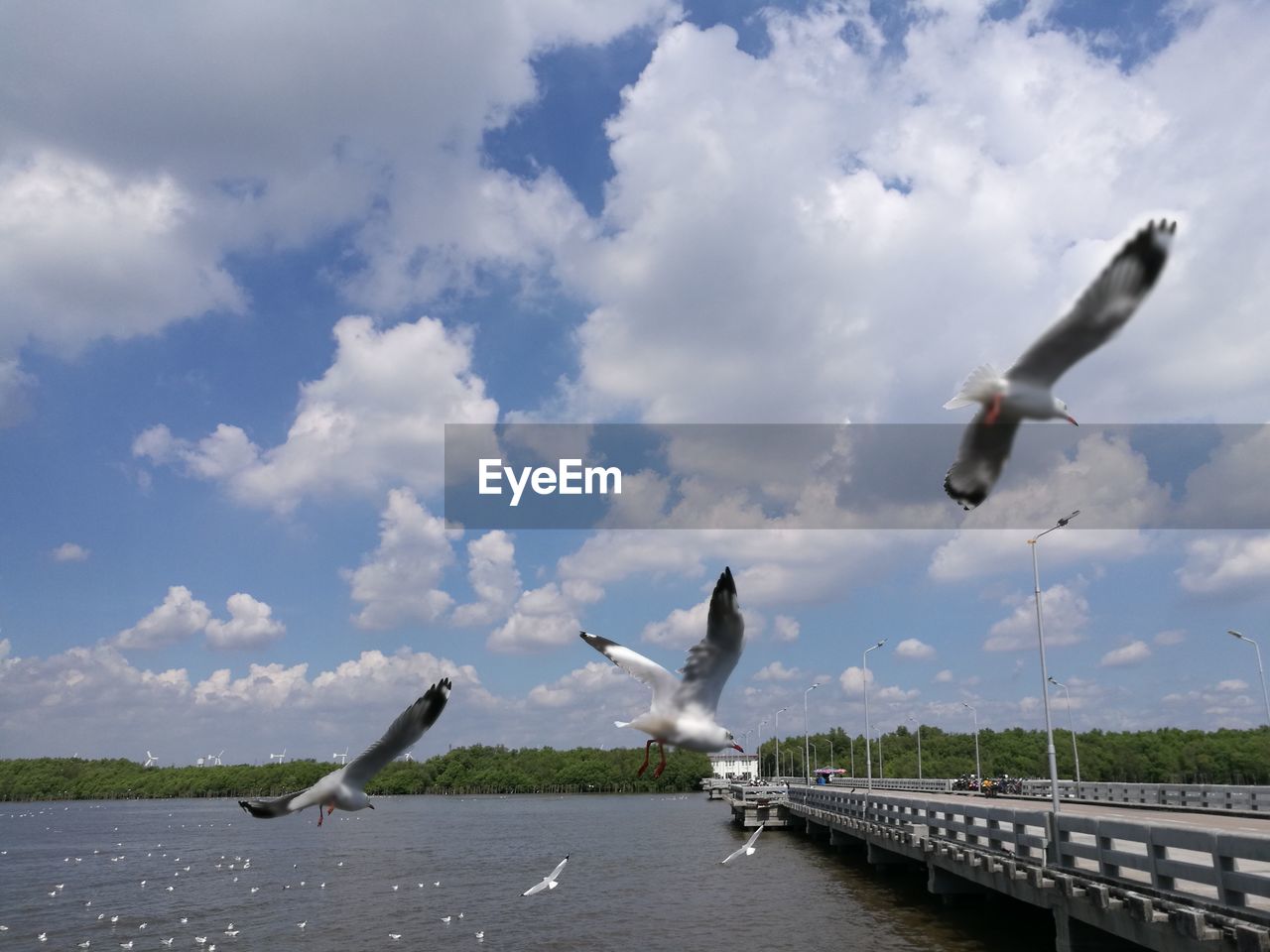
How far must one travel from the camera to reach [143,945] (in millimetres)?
33656

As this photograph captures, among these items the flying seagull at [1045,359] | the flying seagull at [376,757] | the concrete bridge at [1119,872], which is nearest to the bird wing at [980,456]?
the flying seagull at [1045,359]

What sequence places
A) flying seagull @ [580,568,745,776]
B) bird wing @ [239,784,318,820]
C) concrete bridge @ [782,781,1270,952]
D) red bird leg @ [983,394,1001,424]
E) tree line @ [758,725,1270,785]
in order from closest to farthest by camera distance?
1. red bird leg @ [983,394,1001,424]
2. flying seagull @ [580,568,745,776]
3. bird wing @ [239,784,318,820]
4. concrete bridge @ [782,781,1270,952]
5. tree line @ [758,725,1270,785]

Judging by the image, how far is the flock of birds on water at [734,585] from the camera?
127 inches

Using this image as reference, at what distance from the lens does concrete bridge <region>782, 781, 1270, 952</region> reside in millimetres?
13102

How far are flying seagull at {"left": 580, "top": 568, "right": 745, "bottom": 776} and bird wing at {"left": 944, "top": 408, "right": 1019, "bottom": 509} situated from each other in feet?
7.01

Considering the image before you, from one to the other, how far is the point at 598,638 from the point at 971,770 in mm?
153820

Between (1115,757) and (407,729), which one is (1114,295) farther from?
(1115,757)

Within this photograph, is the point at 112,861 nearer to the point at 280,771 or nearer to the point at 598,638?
the point at 280,771

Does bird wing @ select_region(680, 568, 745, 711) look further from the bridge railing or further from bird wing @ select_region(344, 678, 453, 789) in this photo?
the bridge railing

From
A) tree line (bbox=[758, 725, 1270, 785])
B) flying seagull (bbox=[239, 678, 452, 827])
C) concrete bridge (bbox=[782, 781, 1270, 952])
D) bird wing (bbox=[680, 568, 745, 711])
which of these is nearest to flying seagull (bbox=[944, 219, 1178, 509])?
bird wing (bbox=[680, 568, 745, 711])

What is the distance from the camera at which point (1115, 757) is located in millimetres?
134750

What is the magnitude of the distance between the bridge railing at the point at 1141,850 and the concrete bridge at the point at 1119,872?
0.02 metres

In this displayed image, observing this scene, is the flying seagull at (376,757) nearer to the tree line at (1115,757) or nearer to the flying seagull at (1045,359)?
the flying seagull at (1045,359)

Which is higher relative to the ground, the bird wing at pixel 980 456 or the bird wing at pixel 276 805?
the bird wing at pixel 980 456
